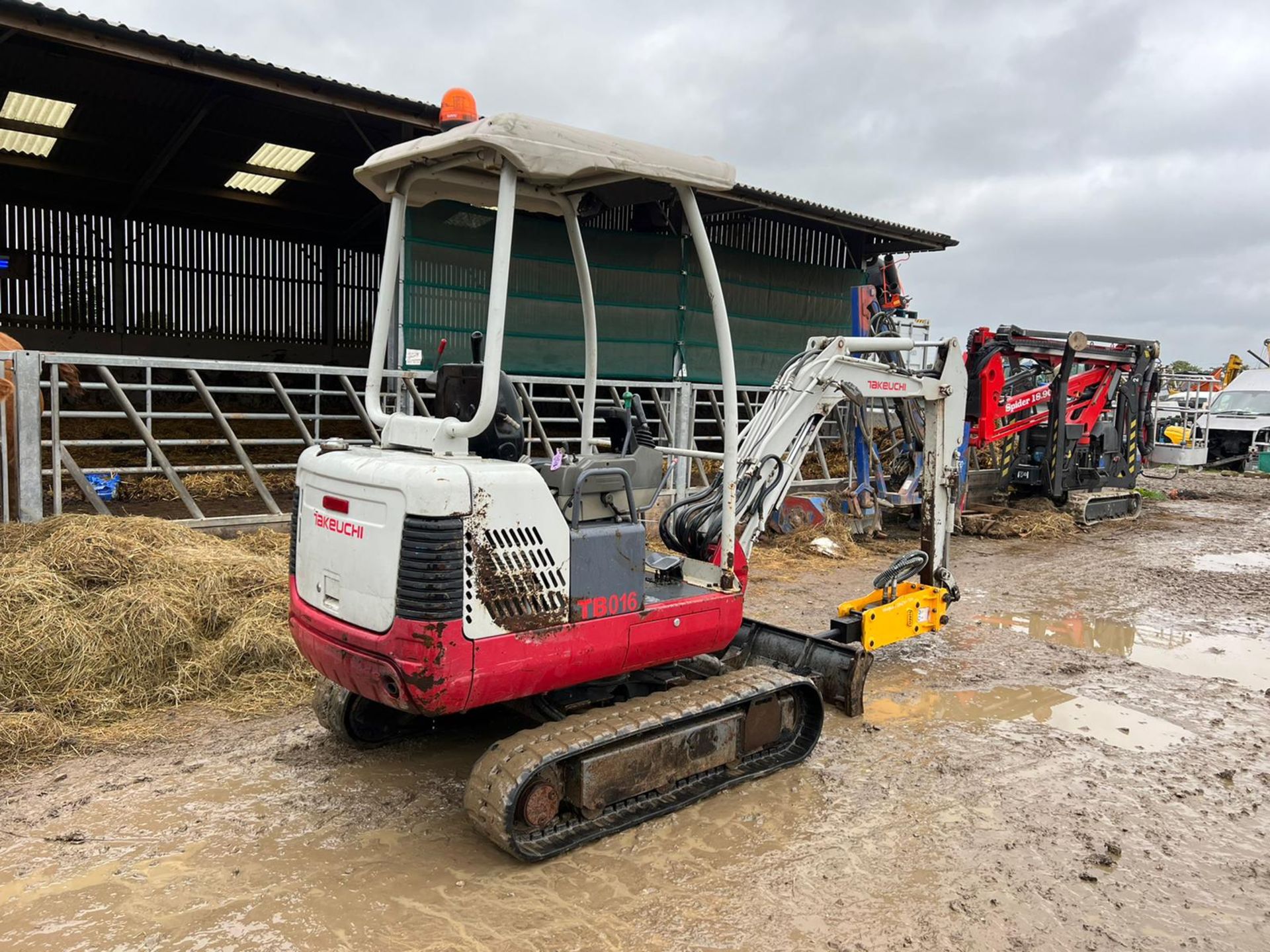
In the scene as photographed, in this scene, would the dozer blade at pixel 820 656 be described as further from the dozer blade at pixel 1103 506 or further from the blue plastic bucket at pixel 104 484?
the dozer blade at pixel 1103 506

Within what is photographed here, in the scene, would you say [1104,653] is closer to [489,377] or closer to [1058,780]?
[1058,780]

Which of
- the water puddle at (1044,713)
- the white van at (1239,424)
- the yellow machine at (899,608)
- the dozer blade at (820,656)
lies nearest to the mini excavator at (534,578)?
the dozer blade at (820,656)

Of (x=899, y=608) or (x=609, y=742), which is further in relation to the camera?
(x=899, y=608)

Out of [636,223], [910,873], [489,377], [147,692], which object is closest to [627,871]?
[910,873]

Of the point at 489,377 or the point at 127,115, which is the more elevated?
the point at 127,115

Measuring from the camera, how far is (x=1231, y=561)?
11.0 metres

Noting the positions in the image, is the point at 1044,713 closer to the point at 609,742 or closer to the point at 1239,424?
the point at 609,742

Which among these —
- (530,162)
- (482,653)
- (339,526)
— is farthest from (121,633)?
(530,162)

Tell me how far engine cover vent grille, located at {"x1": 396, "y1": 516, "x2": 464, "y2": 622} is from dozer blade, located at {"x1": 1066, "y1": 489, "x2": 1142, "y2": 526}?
1199cm

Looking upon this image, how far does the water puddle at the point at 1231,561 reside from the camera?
10.5 meters

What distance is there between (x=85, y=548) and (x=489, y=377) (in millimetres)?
3736

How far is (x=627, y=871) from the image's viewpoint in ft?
11.9

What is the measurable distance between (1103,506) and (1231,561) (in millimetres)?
2665

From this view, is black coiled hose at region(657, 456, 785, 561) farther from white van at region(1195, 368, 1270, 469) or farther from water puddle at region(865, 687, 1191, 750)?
white van at region(1195, 368, 1270, 469)
